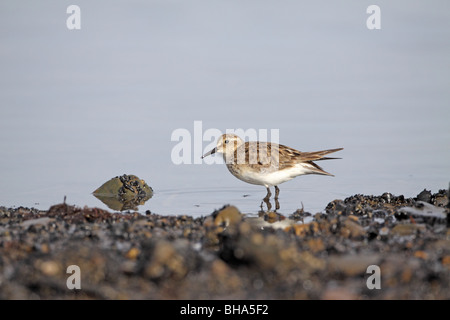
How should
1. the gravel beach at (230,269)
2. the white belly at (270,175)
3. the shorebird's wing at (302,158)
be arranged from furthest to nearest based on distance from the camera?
the shorebird's wing at (302,158) < the white belly at (270,175) < the gravel beach at (230,269)

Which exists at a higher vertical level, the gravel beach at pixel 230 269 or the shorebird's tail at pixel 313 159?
the shorebird's tail at pixel 313 159

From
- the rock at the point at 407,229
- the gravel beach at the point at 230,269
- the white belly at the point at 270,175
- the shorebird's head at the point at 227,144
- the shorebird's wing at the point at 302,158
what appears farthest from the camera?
the shorebird's head at the point at 227,144

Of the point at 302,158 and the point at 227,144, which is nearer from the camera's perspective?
the point at 302,158

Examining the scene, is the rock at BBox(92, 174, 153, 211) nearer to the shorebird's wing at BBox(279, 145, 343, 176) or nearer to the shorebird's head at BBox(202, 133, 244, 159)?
the shorebird's head at BBox(202, 133, 244, 159)

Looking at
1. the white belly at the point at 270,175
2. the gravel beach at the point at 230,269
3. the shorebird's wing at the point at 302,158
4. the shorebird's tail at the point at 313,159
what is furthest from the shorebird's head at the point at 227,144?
the gravel beach at the point at 230,269

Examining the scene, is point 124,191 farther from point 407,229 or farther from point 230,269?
point 230,269

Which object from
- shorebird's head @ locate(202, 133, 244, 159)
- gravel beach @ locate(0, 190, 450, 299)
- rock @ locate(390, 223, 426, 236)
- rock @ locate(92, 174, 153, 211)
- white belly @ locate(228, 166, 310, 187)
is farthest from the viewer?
shorebird's head @ locate(202, 133, 244, 159)

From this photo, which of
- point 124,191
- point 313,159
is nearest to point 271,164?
point 313,159

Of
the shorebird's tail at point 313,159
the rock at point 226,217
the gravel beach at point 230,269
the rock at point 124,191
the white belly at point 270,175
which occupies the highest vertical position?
the shorebird's tail at point 313,159

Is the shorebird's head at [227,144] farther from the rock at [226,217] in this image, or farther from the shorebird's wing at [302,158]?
the rock at [226,217]

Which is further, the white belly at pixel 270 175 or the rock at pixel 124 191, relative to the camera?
the rock at pixel 124 191

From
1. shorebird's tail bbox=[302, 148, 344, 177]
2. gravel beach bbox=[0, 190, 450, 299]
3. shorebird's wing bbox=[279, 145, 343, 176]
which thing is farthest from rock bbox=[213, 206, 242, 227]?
shorebird's tail bbox=[302, 148, 344, 177]

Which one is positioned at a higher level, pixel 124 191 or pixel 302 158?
pixel 302 158
